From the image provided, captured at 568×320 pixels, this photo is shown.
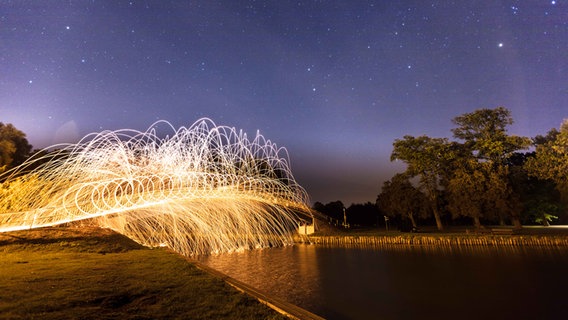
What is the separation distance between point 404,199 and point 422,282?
34.8 metres

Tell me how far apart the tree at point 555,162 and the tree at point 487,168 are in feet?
9.75

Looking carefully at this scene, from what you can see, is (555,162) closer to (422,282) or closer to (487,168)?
(487,168)

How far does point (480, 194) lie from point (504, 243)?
9.26 m

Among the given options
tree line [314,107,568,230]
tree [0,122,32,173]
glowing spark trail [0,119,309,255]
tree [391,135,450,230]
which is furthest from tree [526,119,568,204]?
tree [0,122,32,173]

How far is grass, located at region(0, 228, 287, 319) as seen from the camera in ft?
27.6

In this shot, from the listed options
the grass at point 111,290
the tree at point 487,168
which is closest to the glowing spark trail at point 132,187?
the grass at point 111,290

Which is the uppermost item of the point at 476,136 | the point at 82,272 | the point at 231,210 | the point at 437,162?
the point at 476,136

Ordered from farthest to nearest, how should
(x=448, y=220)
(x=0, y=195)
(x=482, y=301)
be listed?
1. (x=448, y=220)
2. (x=0, y=195)
3. (x=482, y=301)

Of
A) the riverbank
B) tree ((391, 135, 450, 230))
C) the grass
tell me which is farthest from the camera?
tree ((391, 135, 450, 230))

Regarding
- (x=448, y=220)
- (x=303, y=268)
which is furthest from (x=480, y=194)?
(x=448, y=220)

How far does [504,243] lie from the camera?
31234 mm

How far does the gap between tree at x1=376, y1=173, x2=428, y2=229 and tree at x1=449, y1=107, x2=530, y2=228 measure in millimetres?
7607

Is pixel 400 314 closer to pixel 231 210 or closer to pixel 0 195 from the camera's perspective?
pixel 231 210

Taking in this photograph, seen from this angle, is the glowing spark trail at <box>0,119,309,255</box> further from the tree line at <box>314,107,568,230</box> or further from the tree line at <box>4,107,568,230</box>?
the tree line at <box>314,107,568,230</box>
